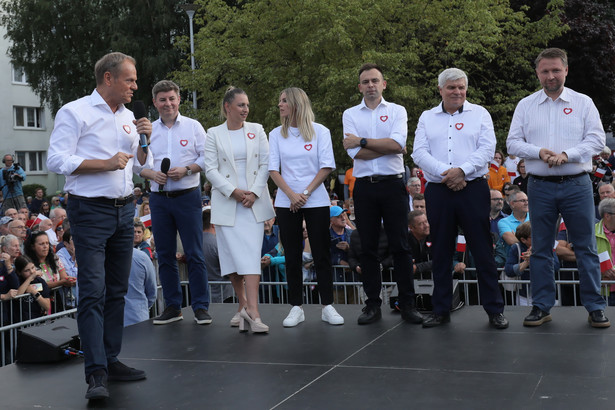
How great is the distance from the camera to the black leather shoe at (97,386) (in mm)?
4484

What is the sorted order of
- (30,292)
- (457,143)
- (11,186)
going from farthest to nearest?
(11,186), (30,292), (457,143)

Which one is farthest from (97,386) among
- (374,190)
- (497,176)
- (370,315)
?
(497,176)

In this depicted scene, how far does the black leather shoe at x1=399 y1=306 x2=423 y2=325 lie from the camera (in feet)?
20.7

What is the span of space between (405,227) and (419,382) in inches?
71.8

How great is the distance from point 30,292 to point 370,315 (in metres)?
3.53

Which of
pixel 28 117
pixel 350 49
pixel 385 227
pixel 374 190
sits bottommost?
pixel 385 227

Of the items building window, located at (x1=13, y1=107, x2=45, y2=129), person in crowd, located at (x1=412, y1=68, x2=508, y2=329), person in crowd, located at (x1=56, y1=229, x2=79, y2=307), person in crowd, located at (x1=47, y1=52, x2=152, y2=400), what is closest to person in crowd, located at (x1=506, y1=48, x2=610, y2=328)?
person in crowd, located at (x1=412, y1=68, x2=508, y2=329)

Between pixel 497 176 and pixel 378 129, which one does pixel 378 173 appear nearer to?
pixel 378 129

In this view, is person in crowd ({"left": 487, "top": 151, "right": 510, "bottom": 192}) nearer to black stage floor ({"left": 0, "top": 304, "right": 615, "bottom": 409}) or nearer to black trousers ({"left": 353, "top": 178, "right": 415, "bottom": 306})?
black stage floor ({"left": 0, "top": 304, "right": 615, "bottom": 409})

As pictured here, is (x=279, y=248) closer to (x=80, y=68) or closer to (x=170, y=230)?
(x=170, y=230)

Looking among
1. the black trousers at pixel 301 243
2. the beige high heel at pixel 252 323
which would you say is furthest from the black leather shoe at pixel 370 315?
the beige high heel at pixel 252 323

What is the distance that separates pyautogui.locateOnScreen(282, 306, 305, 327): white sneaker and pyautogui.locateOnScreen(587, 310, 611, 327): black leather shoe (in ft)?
7.36

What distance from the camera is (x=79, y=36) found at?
98.4ft

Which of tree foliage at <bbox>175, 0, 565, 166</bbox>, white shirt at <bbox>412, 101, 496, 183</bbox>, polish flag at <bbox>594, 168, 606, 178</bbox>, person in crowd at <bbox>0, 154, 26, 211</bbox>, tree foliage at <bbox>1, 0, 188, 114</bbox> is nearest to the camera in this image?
white shirt at <bbox>412, 101, 496, 183</bbox>
